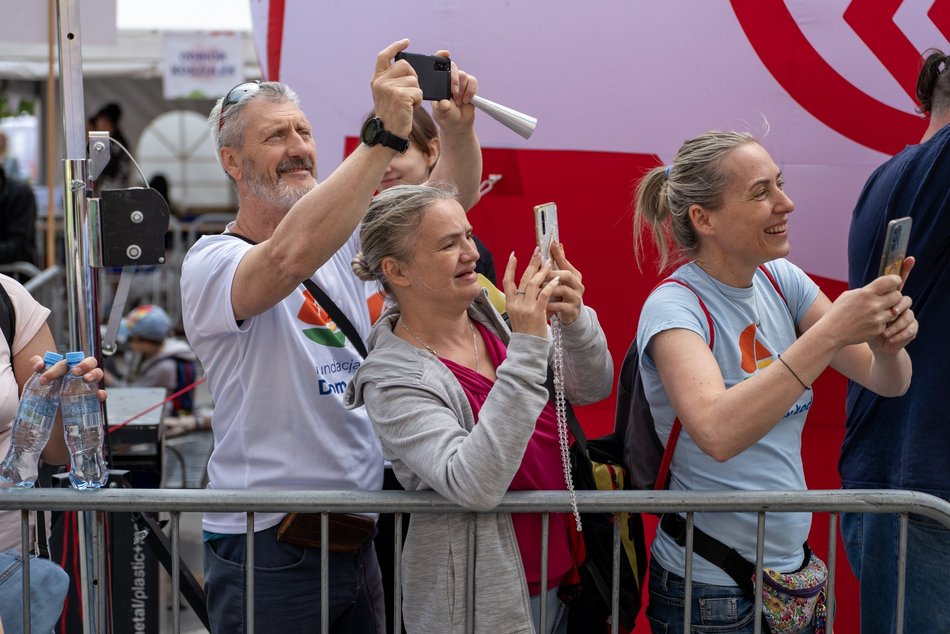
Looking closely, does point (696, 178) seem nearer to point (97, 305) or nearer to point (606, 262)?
point (606, 262)

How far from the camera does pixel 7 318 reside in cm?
268

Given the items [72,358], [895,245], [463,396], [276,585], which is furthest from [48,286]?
[895,245]

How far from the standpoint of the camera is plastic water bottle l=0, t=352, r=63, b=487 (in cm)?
252

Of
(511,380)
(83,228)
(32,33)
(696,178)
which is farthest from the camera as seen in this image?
(32,33)

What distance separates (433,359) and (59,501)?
35.5 inches

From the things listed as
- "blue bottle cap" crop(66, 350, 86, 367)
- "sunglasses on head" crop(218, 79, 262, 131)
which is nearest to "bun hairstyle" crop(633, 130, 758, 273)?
"sunglasses on head" crop(218, 79, 262, 131)

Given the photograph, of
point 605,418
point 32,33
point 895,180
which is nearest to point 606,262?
point 605,418

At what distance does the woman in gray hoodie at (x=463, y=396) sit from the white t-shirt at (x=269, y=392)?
16 centimetres

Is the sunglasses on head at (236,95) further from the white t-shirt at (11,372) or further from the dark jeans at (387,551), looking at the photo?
the dark jeans at (387,551)

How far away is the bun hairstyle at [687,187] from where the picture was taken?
252 cm

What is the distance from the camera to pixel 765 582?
2.44 m

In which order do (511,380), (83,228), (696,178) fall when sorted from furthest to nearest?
(83,228), (696,178), (511,380)

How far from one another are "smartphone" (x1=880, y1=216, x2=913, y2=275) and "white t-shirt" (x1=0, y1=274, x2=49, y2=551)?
2021 millimetres

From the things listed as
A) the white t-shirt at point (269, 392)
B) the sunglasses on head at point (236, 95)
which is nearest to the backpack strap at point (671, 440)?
the white t-shirt at point (269, 392)
